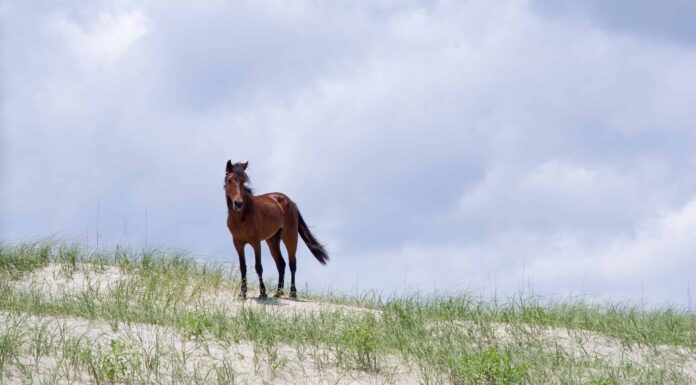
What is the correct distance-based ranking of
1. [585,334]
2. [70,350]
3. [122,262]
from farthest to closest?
[122,262] → [585,334] → [70,350]

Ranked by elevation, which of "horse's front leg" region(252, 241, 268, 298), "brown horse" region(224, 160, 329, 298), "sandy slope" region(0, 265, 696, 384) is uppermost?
"brown horse" region(224, 160, 329, 298)

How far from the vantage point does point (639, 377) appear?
27.6 ft

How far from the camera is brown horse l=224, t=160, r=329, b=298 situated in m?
11.9

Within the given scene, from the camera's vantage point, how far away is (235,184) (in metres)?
11.7

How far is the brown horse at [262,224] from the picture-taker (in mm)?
11852

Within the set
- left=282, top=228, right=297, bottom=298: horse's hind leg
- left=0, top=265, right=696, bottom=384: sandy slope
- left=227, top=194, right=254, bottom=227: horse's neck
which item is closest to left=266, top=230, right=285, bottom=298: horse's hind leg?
left=282, top=228, right=297, bottom=298: horse's hind leg

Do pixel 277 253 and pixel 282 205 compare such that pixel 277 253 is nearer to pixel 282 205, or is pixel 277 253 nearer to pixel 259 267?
pixel 282 205

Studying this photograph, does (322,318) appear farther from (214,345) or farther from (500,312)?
(500,312)

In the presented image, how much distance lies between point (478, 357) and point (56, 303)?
484cm

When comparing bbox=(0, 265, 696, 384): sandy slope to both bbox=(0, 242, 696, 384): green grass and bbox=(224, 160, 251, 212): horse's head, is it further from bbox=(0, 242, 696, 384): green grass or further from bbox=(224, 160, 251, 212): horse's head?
bbox=(224, 160, 251, 212): horse's head

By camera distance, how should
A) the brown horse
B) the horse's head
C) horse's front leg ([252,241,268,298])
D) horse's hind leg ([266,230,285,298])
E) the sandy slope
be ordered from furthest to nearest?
horse's hind leg ([266,230,285,298]) < horse's front leg ([252,241,268,298]) < the brown horse < the horse's head < the sandy slope

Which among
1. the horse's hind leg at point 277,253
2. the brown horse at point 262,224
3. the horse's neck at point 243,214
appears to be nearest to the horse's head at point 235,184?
the brown horse at point 262,224

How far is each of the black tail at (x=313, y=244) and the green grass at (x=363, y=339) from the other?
302 cm

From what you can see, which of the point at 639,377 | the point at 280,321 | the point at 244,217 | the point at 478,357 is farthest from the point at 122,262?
the point at 639,377
